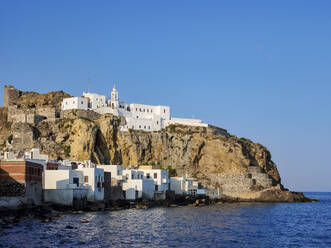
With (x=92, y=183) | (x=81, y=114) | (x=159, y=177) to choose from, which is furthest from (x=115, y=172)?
(x=81, y=114)

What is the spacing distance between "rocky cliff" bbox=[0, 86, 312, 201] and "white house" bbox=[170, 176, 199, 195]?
7.59 meters

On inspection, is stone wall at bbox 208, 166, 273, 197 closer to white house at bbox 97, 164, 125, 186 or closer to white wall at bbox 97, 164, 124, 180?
white house at bbox 97, 164, 125, 186

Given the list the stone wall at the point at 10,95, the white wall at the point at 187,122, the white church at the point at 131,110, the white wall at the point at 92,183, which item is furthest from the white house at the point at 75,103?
the white wall at the point at 92,183

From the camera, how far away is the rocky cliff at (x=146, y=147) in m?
106

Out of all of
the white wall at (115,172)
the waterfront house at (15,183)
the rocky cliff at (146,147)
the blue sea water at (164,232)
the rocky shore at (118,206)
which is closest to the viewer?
the blue sea water at (164,232)

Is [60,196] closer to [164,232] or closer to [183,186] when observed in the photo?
[164,232]

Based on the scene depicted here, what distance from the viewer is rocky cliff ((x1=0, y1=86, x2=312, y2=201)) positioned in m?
106

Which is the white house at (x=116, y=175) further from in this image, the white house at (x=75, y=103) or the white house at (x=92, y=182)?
the white house at (x=75, y=103)

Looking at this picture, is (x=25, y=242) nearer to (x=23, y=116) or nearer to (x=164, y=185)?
(x=164, y=185)

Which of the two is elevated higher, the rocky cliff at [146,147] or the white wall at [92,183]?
the rocky cliff at [146,147]

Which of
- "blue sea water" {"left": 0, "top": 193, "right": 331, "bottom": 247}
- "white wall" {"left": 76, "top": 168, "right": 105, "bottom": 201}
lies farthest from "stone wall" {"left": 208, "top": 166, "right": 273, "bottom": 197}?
"white wall" {"left": 76, "top": 168, "right": 105, "bottom": 201}

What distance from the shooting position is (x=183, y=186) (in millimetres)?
106125

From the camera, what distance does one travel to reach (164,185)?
9612cm

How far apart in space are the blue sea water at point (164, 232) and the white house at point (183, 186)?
1494 inches
